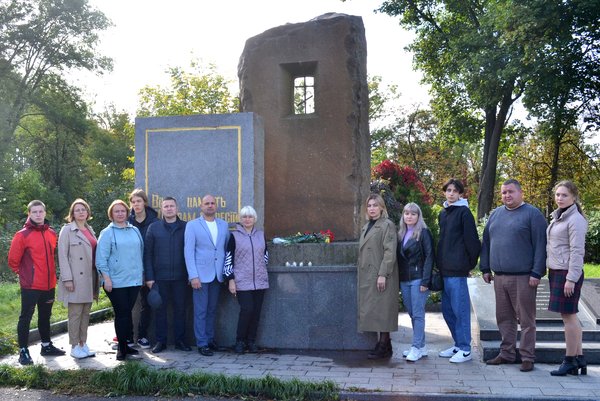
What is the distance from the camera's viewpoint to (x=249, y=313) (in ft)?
24.1

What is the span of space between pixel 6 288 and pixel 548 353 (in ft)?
35.6

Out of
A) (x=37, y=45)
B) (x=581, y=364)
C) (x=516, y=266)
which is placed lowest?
(x=581, y=364)

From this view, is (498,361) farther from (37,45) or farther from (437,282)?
(37,45)

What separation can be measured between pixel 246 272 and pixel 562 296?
3.30m

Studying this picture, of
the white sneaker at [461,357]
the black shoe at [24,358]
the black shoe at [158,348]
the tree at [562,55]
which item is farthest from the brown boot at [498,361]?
the tree at [562,55]

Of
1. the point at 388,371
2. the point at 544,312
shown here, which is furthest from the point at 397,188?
the point at 388,371

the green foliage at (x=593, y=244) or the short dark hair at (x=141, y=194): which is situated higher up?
the short dark hair at (x=141, y=194)

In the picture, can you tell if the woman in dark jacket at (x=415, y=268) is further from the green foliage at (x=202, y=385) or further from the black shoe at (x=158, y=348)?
the black shoe at (x=158, y=348)

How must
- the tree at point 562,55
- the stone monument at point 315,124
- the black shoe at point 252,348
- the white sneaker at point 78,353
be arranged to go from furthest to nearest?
the tree at point 562,55, the stone monument at point 315,124, the black shoe at point 252,348, the white sneaker at point 78,353

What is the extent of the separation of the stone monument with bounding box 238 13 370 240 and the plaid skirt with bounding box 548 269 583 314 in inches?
141

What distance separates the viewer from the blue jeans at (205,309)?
740cm

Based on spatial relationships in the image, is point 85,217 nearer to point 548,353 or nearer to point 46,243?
point 46,243

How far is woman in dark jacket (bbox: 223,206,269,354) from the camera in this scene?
7312 mm

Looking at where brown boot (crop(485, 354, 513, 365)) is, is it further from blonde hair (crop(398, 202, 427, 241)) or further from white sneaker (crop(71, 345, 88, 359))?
white sneaker (crop(71, 345, 88, 359))
